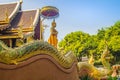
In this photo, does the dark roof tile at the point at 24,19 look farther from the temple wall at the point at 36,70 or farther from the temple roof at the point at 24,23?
the temple wall at the point at 36,70

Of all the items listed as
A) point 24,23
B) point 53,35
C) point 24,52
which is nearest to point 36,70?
point 24,52

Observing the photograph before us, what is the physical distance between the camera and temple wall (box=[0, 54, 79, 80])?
6551 millimetres

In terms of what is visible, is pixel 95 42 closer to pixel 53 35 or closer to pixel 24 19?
pixel 24 19

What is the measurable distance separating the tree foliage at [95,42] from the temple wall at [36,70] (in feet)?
99.1

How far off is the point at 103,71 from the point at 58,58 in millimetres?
6904

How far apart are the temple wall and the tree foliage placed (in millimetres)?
30205

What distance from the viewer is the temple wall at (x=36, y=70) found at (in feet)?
21.5

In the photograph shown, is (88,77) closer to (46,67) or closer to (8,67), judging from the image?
(46,67)

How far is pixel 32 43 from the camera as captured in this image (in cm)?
739

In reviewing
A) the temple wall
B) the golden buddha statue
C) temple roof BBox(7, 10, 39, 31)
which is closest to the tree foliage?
temple roof BBox(7, 10, 39, 31)

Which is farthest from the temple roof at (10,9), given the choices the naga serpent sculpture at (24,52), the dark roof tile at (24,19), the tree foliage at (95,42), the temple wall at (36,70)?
the naga serpent sculpture at (24,52)

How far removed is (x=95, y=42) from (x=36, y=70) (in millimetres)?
41250

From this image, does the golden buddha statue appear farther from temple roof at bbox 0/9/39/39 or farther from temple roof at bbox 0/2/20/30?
temple roof at bbox 0/2/20/30

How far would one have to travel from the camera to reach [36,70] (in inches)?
287
